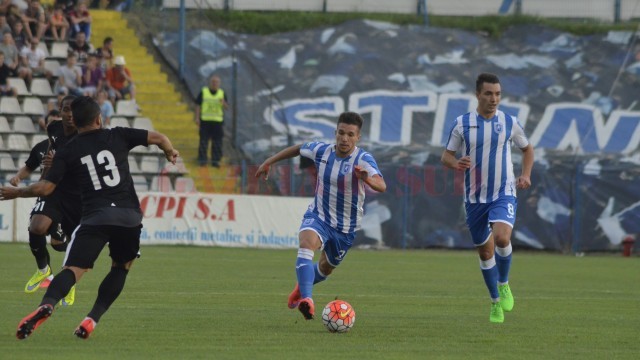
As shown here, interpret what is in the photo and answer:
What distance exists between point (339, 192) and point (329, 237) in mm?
444

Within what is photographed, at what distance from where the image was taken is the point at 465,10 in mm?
39469

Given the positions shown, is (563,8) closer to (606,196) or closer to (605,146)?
(605,146)

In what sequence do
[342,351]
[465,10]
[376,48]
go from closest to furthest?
[342,351] → [376,48] → [465,10]

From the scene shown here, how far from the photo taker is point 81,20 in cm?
3155

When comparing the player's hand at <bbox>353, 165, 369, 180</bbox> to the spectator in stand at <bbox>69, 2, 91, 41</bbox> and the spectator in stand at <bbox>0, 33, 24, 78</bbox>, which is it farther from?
the spectator in stand at <bbox>69, 2, 91, 41</bbox>

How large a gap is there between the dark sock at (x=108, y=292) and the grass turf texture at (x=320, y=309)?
235 mm

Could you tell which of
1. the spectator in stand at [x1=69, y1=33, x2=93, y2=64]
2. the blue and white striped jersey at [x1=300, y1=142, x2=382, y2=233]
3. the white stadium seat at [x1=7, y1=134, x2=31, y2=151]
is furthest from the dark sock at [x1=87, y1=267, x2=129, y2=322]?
the spectator in stand at [x1=69, y1=33, x2=93, y2=64]

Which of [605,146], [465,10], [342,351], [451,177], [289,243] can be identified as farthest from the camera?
[465,10]

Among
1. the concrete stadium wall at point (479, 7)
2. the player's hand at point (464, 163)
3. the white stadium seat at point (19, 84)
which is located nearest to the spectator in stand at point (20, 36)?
the white stadium seat at point (19, 84)

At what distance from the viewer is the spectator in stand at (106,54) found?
30.2 metres

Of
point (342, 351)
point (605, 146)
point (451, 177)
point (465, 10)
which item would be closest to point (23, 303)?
point (342, 351)

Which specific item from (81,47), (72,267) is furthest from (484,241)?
(81,47)

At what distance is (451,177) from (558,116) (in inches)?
221

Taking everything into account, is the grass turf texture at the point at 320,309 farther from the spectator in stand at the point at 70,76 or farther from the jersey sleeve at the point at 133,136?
the spectator in stand at the point at 70,76
